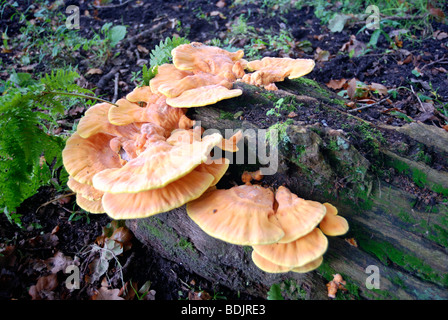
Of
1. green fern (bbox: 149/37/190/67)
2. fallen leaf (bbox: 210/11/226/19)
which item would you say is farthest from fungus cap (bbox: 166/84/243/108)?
fallen leaf (bbox: 210/11/226/19)

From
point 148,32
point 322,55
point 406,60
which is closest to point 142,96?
point 322,55

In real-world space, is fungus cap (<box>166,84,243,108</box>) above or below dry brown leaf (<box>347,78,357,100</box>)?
above

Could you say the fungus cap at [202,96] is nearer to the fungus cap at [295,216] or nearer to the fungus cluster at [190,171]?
the fungus cluster at [190,171]

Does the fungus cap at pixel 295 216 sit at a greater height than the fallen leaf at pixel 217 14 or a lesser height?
lesser

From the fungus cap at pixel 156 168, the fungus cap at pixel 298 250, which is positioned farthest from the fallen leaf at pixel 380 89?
the fungus cap at pixel 156 168

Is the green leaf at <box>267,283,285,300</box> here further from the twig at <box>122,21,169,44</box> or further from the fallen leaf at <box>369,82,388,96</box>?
the twig at <box>122,21,169,44</box>
